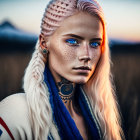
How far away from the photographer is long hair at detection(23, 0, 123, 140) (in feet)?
4.75

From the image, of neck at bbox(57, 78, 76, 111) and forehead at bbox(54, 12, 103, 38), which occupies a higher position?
forehead at bbox(54, 12, 103, 38)

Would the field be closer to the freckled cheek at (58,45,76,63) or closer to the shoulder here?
the freckled cheek at (58,45,76,63)

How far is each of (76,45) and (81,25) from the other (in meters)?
0.14

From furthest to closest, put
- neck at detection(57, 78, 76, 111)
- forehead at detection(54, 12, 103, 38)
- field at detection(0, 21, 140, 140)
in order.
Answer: field at detection(0, 21, 140, 140) < neck at detection(57, 78, 76, 111) < forehead at detection(54, 12, 103, 38)

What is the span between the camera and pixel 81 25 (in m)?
1.45

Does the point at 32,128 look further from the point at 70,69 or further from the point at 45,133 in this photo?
the point at 70,69

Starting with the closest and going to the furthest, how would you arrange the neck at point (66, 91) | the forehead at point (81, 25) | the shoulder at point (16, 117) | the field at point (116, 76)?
the shoulder at point (16, 117), the forehead at point (81, 25), the neck at point (66, 91), the field at point (116, 76)

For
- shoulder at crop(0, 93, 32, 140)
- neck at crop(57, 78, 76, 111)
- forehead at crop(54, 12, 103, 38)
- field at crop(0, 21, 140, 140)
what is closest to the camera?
shoulder at crop(0, 93, 32, 140)

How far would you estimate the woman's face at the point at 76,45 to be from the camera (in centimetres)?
147

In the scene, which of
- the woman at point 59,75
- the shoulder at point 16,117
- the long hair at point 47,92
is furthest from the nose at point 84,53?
the shoulder at point 16,117

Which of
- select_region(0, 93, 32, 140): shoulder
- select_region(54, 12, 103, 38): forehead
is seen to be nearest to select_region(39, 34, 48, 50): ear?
select_region(54, 12, 103, 38): forehead

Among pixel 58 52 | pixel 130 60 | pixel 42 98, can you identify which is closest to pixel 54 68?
pixel 58 52

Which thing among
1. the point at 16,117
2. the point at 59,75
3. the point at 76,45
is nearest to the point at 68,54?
the point at 76,45

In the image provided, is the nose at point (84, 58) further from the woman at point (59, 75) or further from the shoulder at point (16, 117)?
the shoulder at point (16, 117)
